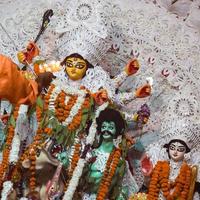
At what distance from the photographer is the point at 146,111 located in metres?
2.79

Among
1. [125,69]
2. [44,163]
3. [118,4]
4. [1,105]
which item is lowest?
[44,163]

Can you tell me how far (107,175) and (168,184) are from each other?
0.23m

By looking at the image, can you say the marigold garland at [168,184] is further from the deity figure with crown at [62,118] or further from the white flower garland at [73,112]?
the white flower garland at [73,112]

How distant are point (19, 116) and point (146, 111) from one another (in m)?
0.49

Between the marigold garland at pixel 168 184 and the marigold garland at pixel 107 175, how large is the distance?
0.15m

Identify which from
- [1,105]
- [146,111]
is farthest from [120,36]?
[1,105]

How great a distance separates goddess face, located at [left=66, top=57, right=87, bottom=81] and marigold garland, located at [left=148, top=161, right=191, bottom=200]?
18.7 inches

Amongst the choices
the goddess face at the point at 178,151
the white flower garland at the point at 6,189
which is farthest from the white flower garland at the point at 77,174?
the goddess face at the point at 178,151

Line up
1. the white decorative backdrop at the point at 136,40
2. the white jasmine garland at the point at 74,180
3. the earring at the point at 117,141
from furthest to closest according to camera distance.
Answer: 1. the white decorative backdrop at the point at 136,40
2. the earring at the point at 117,141
3. the white jasmine garland at the point at 74,180

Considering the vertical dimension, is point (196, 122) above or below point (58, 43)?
below

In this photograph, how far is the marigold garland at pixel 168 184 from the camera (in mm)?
2629

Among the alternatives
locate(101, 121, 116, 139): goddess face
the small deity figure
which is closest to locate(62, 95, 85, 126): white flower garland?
locate(101, 121, 116, 139): goddess face

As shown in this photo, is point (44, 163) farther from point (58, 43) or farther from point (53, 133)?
point (58, 43)

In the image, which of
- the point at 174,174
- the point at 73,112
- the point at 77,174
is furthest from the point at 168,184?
the point at 73,112
